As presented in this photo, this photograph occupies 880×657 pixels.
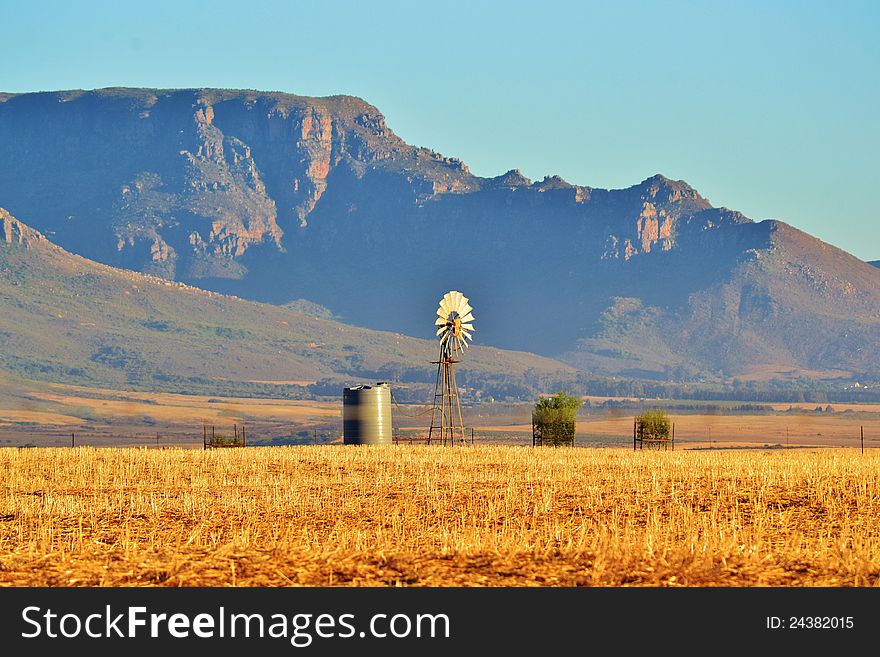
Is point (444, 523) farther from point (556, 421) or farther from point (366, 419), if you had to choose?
point (556, 421)

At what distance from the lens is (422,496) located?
119 ft

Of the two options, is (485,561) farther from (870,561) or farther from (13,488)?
(13,488)

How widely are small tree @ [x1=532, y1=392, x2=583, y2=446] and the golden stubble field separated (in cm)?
3515

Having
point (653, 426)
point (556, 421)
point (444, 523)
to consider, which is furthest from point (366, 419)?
point (444, 523)

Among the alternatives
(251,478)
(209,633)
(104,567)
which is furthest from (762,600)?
(251,478)

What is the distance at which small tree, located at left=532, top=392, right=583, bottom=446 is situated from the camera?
87.5m

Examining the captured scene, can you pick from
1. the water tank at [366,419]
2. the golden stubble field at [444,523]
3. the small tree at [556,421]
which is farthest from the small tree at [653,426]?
the golden stubble field at [444,523]

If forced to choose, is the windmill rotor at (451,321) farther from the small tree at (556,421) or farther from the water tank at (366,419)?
the small tree at (556,421)

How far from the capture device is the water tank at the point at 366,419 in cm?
7412

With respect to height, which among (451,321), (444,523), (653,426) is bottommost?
(444,523)

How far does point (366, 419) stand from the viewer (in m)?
74.5

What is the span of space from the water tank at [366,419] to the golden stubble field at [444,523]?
70.5 feet

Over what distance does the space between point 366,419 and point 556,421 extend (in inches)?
684

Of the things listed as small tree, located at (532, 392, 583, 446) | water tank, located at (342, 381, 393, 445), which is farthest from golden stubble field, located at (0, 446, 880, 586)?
small tree, located at (532, 392, 583, 446)
